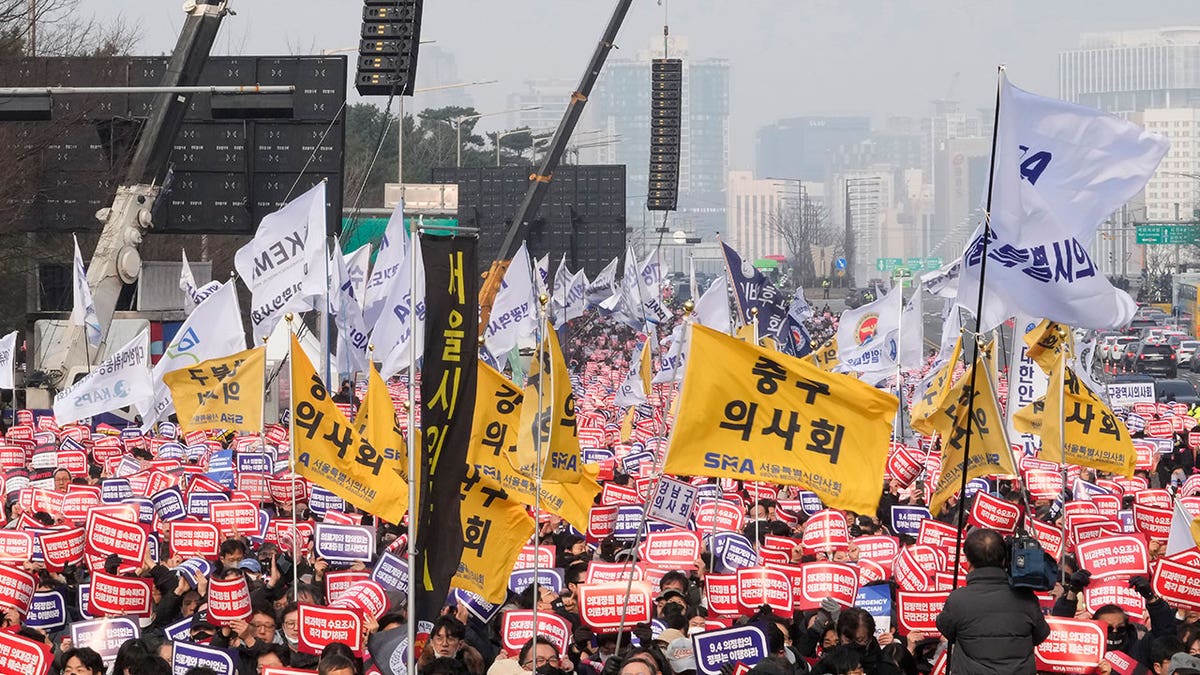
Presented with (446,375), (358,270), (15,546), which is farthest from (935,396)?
(446,375)

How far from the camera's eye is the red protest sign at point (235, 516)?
16.9 m

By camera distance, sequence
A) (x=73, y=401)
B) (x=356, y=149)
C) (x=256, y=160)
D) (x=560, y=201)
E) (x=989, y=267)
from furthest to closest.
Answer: (x=356, y=149), (x=560, y=201), (x=256, y=160), (x=73, y=401), (x=989, y=267)

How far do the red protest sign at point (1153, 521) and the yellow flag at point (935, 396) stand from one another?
1.85 meters

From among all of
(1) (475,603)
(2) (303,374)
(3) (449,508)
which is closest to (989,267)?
(3) (449,508)

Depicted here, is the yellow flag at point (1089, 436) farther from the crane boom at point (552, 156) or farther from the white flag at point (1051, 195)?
the crane boom at point (552, 156)

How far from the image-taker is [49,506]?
1817 centimetres

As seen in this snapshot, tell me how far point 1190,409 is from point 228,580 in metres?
24.5

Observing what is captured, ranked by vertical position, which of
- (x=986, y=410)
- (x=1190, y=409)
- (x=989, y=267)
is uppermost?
(x=989, y=267)

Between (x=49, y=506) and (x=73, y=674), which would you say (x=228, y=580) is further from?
(x=49, y=506)

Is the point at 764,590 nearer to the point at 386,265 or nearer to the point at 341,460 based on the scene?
the point at 341,460

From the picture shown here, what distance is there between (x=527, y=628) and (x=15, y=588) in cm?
355

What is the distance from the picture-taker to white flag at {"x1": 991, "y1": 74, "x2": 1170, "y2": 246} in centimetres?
992

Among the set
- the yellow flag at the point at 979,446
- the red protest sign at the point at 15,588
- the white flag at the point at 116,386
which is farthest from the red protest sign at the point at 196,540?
the white flag at the point at 116,386

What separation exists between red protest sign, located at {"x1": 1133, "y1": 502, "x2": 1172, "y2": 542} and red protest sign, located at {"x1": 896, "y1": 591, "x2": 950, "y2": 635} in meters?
5.25
